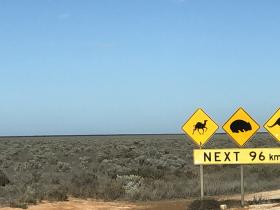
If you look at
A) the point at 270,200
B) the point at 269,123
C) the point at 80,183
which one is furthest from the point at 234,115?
the point at 80,183

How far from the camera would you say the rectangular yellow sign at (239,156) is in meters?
17.8

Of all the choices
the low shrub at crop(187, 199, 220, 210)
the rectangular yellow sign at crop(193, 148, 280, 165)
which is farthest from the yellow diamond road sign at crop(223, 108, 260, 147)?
the low shrub at crop(187, 199, 220, 210)

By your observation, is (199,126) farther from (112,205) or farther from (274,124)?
(112,205)

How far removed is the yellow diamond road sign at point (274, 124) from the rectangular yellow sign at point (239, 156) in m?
0.52

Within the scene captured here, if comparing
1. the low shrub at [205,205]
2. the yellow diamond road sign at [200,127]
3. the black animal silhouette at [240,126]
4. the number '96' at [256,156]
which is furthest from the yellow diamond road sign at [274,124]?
the low shrub at [205,205]

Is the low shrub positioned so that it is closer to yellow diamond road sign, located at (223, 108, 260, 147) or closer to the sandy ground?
the sandy ground

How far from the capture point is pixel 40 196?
67.5ft

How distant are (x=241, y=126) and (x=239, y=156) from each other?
101cm

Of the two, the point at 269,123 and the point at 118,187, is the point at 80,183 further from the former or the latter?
the point at 269,123

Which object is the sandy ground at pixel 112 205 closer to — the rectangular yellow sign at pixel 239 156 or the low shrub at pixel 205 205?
the low shrub at pixel 205 205

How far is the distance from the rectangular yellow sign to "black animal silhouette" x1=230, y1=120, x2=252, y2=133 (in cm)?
70

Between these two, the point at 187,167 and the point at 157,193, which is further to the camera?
the point at 187,167

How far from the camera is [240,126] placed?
57.6ft

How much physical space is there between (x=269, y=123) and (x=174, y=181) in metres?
10.1
